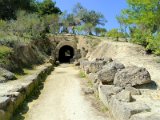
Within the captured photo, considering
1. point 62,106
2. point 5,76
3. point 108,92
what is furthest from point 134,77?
point 5,76

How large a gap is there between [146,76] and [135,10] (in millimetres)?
9837

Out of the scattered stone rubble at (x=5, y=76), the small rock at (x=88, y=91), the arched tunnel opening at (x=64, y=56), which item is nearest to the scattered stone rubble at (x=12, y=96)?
the scattered stone rubble at (x=5, y=76)

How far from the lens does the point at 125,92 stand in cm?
1009

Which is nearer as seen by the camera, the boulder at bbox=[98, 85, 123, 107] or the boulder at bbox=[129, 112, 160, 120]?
the boulder at bbox=[129, 112, 160, 120]

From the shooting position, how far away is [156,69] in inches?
625

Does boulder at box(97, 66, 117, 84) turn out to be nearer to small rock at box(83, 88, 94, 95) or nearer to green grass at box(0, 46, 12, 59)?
small rock at box(83, 88, 94, 95)

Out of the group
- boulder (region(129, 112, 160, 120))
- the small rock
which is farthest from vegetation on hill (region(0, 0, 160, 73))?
boulder (region(129, 112, 160, 120))

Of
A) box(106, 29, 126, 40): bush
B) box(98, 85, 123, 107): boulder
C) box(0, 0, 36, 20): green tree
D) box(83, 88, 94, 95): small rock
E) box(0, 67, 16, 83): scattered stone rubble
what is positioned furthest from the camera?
box(0, 0, 36, 20): green tree

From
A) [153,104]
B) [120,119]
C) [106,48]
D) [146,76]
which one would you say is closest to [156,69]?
[146,76]

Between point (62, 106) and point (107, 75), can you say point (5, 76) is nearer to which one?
point (62, 106)

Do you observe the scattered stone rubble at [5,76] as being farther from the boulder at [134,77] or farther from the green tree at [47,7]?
the green tree at [47,7]

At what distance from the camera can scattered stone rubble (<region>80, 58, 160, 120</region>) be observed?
842cm

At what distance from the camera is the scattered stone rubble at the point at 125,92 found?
27.6 feet

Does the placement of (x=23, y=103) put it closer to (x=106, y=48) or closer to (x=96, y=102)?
(x=96, y=102)
